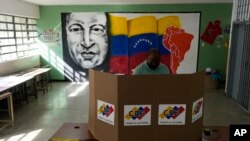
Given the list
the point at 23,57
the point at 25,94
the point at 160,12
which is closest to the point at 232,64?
the point at 160,12

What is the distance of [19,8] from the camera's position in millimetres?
6359

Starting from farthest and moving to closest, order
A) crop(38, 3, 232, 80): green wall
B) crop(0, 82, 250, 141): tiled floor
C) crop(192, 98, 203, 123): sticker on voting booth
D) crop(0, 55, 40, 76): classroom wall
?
crop(38, 3, 232, 80): green wall, crop(0, 55, 40, 76): classroom wall, crop(0, 82, 250, 141): tiled floor, crop(192, 98, 203, 123): sticker on voting booth

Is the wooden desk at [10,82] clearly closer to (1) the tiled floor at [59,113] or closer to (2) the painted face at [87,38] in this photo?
(1) the tiled floor at [59,113]

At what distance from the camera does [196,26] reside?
298 inches

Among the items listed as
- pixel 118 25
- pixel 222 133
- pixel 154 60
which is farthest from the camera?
pixel 118 25

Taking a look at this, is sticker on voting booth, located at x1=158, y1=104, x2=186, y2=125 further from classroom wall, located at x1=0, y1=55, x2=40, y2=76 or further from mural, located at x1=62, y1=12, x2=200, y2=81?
mural, located at x1=62, y1=12, x2=200, y2=81

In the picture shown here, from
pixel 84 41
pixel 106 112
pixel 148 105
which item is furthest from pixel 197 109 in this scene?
pixel 84 41

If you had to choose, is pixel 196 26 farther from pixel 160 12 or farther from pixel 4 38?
pixel 4 38

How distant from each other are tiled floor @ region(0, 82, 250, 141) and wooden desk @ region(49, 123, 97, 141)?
5.92ft

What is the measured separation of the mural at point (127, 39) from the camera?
757 cm

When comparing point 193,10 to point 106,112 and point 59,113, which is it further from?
point 106,112

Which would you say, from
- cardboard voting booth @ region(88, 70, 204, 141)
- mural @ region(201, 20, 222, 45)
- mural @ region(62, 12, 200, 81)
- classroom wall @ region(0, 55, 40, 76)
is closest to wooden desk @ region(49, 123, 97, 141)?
cardboard voting booth @ region(88, 70, 204, 141)

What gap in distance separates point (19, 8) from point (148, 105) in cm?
611

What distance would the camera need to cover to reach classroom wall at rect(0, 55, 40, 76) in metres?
5.72
